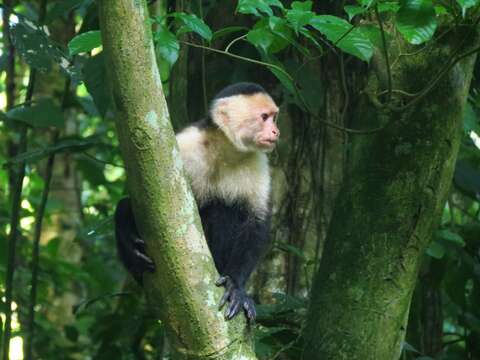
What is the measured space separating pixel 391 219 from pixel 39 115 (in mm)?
1713

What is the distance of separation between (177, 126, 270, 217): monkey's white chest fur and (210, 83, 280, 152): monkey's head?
6cm

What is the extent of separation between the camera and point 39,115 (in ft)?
11.6

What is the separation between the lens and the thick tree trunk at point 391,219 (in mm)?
2707

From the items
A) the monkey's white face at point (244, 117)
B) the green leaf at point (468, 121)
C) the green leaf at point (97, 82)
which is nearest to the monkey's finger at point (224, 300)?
the monkey's white face at point (244, 117)

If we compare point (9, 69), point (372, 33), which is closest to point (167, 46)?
point (372, 33)

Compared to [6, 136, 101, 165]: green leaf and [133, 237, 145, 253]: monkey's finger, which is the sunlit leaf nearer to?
[6, 136, 101, 165]: green leaf

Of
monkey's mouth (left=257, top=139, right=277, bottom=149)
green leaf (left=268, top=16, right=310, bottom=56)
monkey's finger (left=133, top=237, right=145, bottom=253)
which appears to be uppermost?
green leaf (left=268, top=16, right=310, bottom=56)

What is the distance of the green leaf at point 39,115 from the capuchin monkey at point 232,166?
586mm

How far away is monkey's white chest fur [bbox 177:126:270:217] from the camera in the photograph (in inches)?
136

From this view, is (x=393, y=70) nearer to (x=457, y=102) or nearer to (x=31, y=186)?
(x=457, y=102)

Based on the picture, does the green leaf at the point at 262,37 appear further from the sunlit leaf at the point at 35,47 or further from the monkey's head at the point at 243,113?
the sunlit leaf at the point at 35,47

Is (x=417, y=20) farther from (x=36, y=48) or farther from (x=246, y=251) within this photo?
(x=36, y=48)

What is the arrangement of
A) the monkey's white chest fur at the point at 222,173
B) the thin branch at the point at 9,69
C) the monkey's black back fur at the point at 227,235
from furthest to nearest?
the thin branch at the point at 9,69 → the monkey's white chest fur at the point at 222,173 → the monkey's black back fur at the point at 227,235

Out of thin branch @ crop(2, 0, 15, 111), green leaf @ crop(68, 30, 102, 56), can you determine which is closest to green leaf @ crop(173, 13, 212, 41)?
green leaf @ crop(68, 30, 102, 56)
